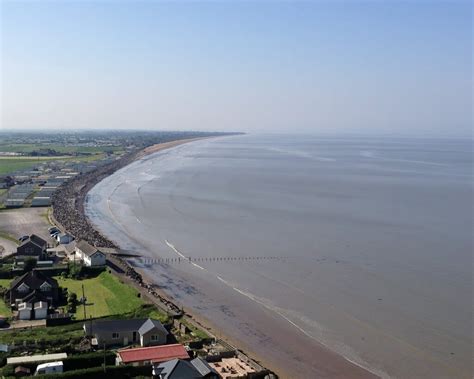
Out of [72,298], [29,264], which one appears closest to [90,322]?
→ [72,298]

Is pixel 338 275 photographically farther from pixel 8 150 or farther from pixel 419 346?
pixel 8 150

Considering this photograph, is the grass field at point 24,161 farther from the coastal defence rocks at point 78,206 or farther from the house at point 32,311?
the house at point 32,311

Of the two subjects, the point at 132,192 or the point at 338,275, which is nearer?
the point at 338,275

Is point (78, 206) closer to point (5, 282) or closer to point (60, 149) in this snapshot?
point (5, 282)

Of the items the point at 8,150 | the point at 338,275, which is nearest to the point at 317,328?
the point at 338,275

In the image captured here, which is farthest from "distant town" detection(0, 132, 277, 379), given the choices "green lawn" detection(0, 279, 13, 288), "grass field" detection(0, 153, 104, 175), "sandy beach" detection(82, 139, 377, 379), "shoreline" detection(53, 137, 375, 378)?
"grass field" detection(0, 153, 104, 175)
